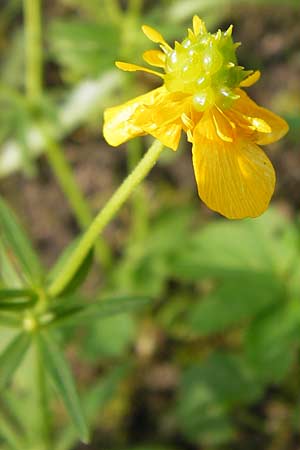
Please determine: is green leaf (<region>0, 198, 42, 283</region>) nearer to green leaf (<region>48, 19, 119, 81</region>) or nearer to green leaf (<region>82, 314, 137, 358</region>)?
green leaf (<region>82, 314, 137, 358</region>)

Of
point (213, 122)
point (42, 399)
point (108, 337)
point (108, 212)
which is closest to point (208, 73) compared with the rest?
point (213, 122)

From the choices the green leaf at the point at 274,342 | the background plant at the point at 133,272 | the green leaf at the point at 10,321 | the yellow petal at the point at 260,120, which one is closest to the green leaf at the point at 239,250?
the background plant at the point at 133,272

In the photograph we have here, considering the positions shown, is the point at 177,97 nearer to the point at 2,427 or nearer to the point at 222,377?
the point at 2,427

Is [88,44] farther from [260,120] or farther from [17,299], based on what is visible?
[260,120]

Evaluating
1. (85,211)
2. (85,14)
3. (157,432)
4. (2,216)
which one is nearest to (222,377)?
(157,432)

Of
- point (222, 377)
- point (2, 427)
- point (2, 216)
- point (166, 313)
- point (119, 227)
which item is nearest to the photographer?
point (2, 216)

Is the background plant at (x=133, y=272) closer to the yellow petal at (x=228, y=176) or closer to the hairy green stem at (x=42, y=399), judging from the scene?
the hairy green stem at (x=42, y=399)

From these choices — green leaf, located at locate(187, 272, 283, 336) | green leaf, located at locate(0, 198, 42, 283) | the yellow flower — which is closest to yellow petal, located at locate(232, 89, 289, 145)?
the yellow flower
